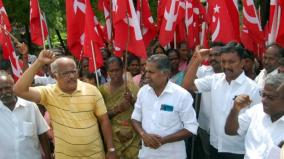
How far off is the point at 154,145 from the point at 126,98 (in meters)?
0.79

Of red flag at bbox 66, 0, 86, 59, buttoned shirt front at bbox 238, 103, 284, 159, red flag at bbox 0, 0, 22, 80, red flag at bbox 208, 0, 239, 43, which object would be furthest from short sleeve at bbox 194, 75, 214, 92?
red flag at bbox 0, 0, 22, 80

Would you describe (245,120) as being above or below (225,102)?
above

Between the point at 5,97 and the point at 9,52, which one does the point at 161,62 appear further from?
the point at 9,52

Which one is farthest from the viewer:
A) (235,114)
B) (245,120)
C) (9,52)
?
(9,52)

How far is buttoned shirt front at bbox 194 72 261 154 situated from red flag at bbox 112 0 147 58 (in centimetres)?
129

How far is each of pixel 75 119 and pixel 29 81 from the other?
550mm

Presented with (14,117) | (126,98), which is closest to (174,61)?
(126,98)

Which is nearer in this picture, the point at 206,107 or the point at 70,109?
the point at 70,109

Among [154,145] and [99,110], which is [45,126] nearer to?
[99,110]

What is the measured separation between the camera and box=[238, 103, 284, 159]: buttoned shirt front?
3582mm

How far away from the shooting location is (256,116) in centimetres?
379

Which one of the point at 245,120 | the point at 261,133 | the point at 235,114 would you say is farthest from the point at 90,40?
the point at 261,133

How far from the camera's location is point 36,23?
284 inches

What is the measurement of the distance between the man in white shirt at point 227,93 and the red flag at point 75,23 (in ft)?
8.06
